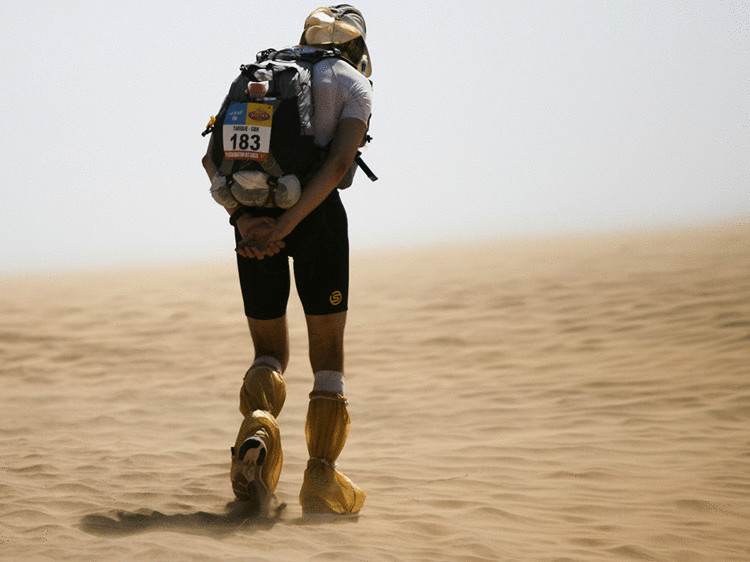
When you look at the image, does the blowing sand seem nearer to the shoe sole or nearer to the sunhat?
the shoe sole

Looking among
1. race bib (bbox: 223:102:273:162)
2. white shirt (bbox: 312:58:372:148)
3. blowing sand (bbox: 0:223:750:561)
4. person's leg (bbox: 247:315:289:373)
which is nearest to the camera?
race bib (bbox: 223:102:273:162)

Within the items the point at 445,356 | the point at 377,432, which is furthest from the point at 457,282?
the point at 377,432

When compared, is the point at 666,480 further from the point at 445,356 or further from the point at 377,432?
the point at 445,356

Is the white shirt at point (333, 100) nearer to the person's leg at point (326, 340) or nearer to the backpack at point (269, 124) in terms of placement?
the backpack at point (269, 124)

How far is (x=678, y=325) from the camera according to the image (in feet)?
27.9

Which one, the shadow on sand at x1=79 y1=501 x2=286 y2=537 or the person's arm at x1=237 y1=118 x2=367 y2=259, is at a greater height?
the person's arm at x1=237 y1=118 x2=367 y2=259

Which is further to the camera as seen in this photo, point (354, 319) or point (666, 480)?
point (354, 319)

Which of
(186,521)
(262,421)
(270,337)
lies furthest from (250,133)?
(186,521)

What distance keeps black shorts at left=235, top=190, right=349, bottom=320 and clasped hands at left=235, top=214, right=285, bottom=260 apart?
164 millimetres

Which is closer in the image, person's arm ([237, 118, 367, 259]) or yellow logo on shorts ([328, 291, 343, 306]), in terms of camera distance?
person's arm ([237, 118, 367, 259])

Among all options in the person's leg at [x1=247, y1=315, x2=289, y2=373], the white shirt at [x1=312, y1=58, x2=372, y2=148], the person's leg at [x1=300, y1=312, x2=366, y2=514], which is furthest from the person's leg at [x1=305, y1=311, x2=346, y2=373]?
the white shirt at [x1=312, y1=58, x2=372, y2=148]

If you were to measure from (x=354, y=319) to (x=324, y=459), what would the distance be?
A: 279 inches

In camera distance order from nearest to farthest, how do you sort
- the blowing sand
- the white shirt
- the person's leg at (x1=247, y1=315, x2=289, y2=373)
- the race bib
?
the race bib < the white shirt < the blowing sand < the person's leg at (x1=247, y1=315, x2=289, y2=373)

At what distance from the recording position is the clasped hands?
3334 millimetres
